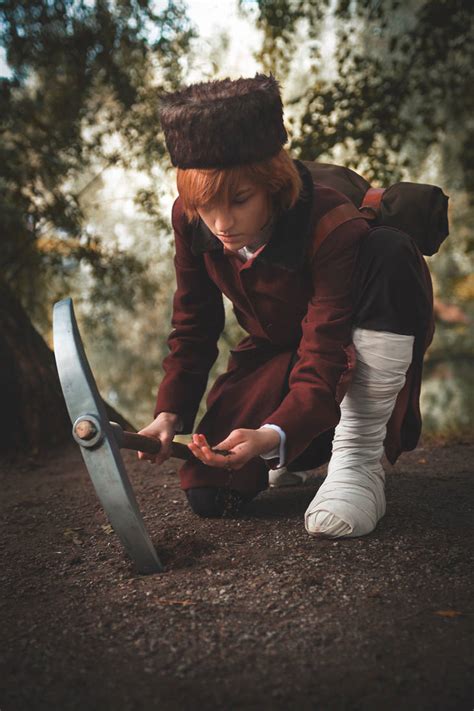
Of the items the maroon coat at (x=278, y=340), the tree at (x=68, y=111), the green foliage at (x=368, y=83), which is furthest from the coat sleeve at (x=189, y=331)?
the tree at (x=68, y=111)

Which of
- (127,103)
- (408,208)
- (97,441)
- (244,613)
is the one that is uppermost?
(127,103)

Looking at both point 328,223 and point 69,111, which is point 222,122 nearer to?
point 328,223

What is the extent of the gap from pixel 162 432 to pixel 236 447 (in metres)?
0.37

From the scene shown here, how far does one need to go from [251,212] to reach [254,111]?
0.71 ft

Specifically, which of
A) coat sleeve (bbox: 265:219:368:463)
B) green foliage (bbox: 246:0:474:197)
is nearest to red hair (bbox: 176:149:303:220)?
coat sleeve (bbox: 265:219:368:463)

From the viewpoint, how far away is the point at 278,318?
6.66 feet

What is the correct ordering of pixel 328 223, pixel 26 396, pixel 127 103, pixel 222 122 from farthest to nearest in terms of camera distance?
1. pixel 127 103
2. pixel 26 396
3. pixel 328 223
4. pixel 222 122

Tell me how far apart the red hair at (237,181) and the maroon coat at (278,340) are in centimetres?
6

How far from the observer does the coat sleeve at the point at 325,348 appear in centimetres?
173

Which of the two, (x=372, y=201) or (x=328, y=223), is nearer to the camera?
Result: (x=328, y=223)

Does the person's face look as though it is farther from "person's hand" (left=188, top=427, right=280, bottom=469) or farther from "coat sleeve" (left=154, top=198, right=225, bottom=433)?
"person's hand" (left=188, top=427, right=280, bottom=469)

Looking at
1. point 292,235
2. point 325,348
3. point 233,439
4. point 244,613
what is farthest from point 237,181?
point 244,613

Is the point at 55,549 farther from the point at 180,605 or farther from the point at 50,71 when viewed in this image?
the point at 50,71

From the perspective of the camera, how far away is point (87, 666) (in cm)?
126
